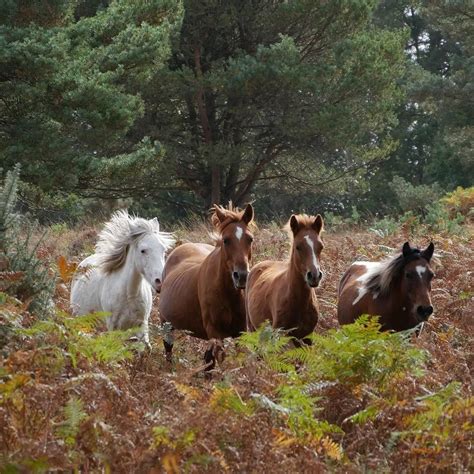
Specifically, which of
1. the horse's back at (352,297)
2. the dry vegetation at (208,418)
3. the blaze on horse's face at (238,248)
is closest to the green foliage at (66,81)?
the horse's back at (352,297)

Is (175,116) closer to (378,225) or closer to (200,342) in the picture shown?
(378,225)

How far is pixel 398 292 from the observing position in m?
9.04

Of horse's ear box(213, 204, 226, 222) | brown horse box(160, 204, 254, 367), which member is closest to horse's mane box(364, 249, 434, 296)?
brown horse box(160, 204, 254, 367)

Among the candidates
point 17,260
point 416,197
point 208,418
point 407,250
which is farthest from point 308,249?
point 416,197

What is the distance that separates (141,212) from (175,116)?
9.67m

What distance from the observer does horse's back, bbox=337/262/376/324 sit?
9.41 metres

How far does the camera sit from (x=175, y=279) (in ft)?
34.7

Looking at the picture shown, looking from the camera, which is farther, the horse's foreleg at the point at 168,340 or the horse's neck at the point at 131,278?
the horse's neck at the point at 131,278

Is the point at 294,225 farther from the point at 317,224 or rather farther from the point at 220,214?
the point at 220,214

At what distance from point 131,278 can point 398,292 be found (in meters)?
2.86

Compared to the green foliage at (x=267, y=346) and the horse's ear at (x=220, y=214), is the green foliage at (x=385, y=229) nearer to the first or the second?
the horse's ear at (x=220, y=214)

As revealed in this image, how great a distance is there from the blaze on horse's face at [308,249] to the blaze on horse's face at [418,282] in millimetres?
847

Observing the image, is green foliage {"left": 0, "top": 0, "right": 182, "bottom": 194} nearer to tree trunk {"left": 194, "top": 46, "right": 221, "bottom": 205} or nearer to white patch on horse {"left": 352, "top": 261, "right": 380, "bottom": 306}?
tree trunk {"left": 194, "top": 46, "right": 221, "bottom": 205}

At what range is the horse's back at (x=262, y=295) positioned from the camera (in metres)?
9.48
